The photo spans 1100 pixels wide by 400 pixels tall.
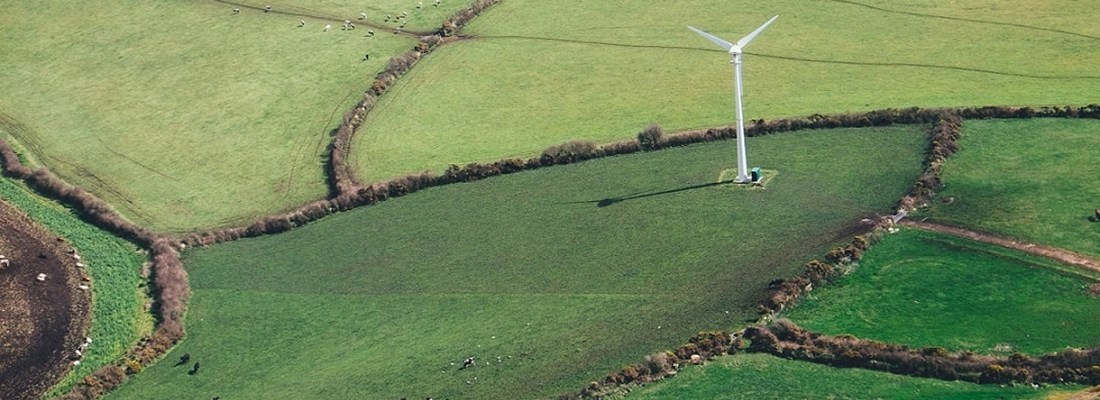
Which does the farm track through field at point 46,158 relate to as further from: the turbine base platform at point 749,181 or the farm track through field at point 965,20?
the farm track through field at point 965,20

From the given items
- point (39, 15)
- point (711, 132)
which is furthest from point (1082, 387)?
point (39, 15)

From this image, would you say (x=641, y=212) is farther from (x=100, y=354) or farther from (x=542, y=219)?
(x=100, y=354)

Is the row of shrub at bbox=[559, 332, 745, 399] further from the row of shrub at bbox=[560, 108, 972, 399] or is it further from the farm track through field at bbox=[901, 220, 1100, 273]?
the farm track through field at bbox=[901, 220, 1100, 273]

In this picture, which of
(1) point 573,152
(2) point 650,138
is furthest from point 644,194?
(1) point 573,152

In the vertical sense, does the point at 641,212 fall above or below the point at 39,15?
below

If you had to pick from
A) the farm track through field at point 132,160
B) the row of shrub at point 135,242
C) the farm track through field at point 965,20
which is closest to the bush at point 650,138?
the farm track through field at point 965,20
